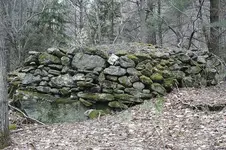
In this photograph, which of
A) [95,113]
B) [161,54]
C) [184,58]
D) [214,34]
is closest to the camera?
[95,113]

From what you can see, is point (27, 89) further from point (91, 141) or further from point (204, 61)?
point (204, 61)

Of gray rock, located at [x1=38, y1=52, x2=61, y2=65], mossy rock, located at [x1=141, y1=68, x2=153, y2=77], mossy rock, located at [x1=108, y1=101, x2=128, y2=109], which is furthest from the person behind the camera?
gray rock, located at [x1=38, y1=52, x2=61, y2=65]

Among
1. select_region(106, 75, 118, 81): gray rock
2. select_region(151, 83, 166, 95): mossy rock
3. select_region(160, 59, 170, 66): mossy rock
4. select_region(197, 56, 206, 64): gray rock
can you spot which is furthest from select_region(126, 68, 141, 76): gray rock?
select_region(197, 56, 206, 64): gray rock

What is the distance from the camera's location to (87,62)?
21.5ft

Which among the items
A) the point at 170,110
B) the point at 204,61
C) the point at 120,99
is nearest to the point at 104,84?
the point at 120,99

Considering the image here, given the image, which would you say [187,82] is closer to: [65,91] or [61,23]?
[65,91]

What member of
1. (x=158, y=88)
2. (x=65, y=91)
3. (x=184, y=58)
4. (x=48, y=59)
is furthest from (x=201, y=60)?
(x=48, y=59)

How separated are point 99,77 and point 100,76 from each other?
0.11 feet

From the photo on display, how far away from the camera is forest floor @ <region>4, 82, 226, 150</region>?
13.6ft

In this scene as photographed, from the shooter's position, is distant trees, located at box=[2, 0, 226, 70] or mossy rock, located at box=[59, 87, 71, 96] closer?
mossy rock, located at box=[59, 87, 71, 96]

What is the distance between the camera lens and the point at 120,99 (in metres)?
6.28

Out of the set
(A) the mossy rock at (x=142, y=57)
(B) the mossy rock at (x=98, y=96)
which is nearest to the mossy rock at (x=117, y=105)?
(B) the mossy rock at (x=98, y=96)

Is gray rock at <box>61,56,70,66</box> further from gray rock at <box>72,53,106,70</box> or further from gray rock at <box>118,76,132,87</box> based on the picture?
gray rock at <box>118,76,132,87</box>

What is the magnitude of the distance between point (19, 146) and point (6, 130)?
38cm
